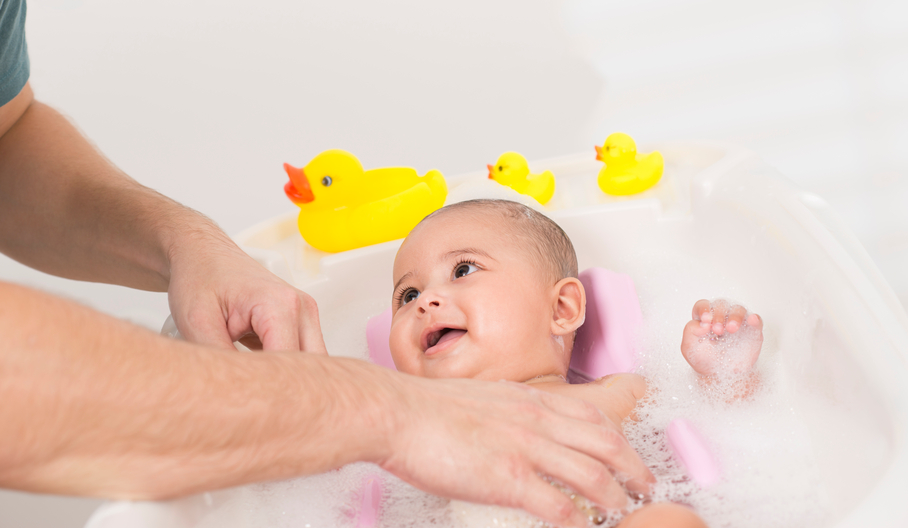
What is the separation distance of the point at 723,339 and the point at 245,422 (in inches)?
27.1

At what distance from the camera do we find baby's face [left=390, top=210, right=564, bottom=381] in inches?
39.9

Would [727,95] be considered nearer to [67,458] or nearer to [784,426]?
[784,426]

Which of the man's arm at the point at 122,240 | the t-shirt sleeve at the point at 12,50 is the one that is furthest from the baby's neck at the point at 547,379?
the t-shirt sleeve at the point at 12,50

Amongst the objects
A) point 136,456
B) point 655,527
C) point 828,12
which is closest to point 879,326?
point 655,527

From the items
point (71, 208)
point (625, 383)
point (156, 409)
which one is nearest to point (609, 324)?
Result: point (625, 383)

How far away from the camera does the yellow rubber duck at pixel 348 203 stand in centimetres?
134

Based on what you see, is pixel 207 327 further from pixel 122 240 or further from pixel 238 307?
pixel 122 240

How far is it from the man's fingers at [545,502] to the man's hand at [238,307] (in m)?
0.34

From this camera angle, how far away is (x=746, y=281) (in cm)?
117

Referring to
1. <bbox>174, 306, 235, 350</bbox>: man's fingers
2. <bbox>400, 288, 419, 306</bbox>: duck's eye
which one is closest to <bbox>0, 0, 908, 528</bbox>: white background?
<bbox>400, 288, 419, 306</bbox>: duck's eye

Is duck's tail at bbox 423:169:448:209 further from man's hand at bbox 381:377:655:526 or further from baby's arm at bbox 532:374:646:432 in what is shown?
man's hand at bbox 381:377:655:526

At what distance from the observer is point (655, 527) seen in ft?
2.23

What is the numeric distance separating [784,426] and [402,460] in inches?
21.1

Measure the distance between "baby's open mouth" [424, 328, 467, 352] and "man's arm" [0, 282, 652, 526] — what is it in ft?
1.01
